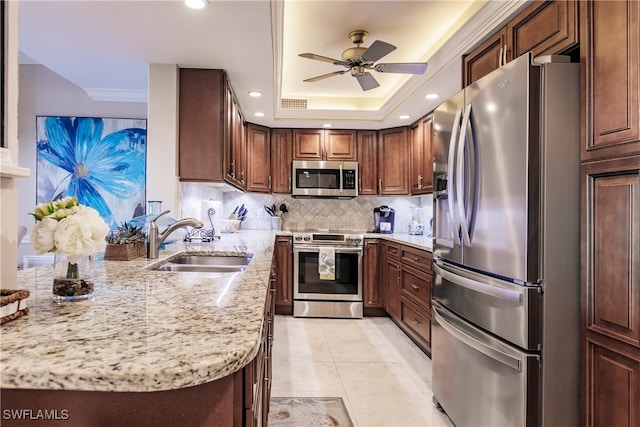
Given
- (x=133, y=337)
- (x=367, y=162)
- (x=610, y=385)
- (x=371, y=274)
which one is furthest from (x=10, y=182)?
(x=367, y=162)

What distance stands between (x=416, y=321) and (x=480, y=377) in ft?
4.67

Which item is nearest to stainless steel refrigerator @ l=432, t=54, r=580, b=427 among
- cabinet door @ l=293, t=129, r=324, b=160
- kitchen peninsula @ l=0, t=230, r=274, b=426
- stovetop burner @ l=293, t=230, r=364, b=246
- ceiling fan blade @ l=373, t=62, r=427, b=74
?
ceiling fan blade @ l=373, t=62, r=427, b=74

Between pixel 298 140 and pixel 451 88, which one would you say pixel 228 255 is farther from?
pixel 298 140

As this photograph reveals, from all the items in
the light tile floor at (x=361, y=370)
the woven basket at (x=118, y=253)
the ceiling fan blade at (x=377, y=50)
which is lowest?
the light tile floor at (x=361, y=370)

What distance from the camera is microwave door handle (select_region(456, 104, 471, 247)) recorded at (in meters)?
1.79

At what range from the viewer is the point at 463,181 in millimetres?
1815

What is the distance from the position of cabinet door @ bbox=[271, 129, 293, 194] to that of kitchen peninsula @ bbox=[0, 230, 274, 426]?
367 centimetres

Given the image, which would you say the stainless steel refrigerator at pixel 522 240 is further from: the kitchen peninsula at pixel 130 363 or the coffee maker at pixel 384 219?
the coffee maker at pixel 384 219

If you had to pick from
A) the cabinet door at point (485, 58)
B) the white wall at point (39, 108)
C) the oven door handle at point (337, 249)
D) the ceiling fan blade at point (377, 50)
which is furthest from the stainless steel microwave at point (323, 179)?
the cabinet door at point (485, 58)

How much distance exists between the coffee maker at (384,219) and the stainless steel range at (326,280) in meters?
0.63

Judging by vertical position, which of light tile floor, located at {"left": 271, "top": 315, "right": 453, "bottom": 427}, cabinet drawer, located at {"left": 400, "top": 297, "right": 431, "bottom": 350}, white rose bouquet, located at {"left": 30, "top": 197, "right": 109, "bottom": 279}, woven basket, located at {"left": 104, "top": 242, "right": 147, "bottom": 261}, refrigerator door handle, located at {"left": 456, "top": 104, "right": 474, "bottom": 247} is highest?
refrigerator door handle, located at {"left": 456, "top": 104, "right": 474, "bottom": 247}

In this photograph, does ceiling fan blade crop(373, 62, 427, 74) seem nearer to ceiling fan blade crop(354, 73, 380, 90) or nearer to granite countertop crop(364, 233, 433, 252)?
ceiling fan blade crop(354, 73, 380, 90)

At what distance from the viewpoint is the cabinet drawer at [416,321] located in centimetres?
→ 291

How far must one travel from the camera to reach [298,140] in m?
4.60
